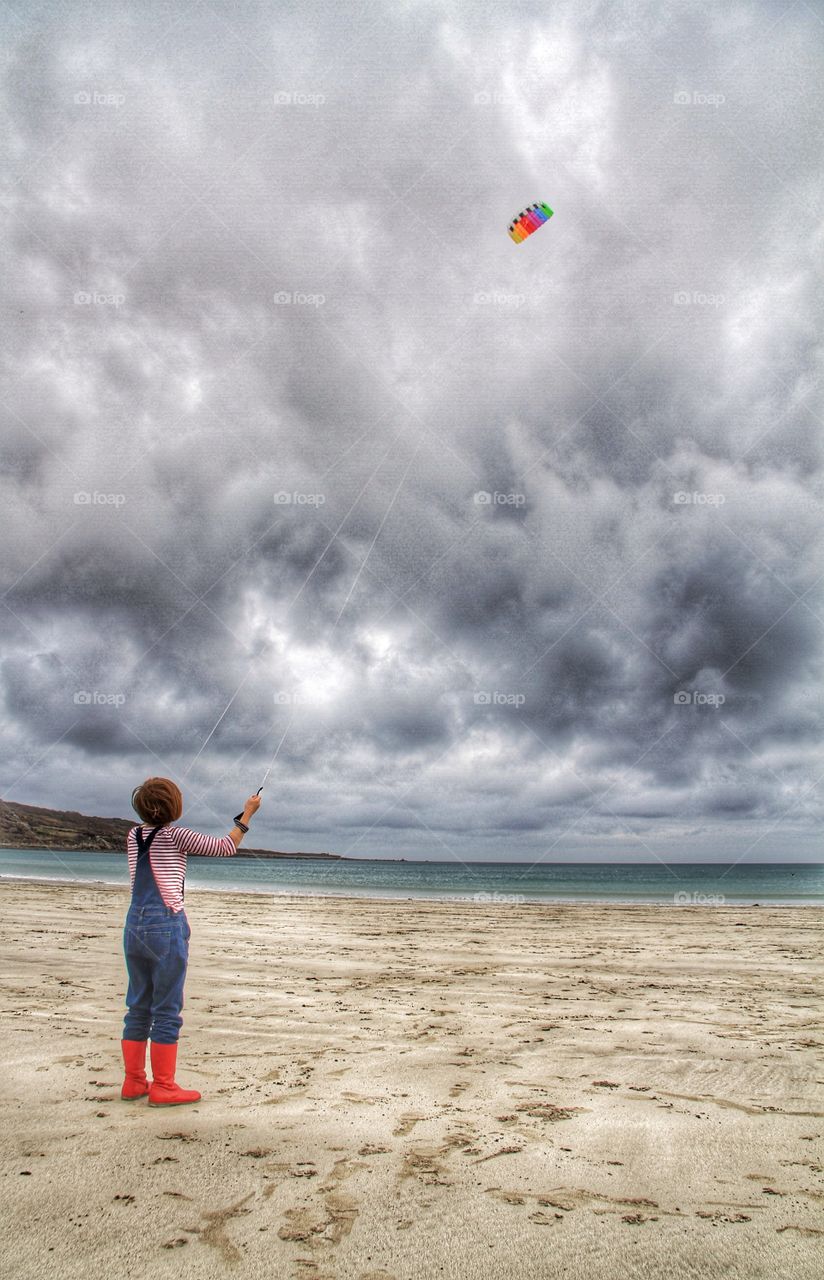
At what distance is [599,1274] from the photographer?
117 inches

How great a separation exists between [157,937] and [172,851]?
576mm

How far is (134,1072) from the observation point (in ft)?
16.3

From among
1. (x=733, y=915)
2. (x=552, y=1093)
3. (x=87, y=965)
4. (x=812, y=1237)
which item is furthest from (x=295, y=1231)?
(x=733, y=915)

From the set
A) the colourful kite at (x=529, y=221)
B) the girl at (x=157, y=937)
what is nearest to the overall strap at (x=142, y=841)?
the girl at (x=157, y=937)

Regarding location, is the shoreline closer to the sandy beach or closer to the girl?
the sandy beach

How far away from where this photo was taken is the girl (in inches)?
194

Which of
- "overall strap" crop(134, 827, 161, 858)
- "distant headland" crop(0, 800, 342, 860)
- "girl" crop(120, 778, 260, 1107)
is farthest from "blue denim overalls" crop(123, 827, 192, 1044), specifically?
"distant headland" crop(0, 800, 342, 860)

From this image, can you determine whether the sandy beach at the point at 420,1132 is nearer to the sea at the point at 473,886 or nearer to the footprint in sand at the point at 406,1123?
the footprint in sand at the point at 406,1123

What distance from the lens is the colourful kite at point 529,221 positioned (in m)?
17.4

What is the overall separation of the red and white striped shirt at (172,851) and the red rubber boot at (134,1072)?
0.93m

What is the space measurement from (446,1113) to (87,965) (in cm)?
782

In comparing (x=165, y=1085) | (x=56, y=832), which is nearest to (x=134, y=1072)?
(x=165, y=1085)

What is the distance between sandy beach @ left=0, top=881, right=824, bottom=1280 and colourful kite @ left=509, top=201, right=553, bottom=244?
16.2 meters

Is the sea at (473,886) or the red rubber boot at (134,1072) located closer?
the red rubber boot at (134,1072)
